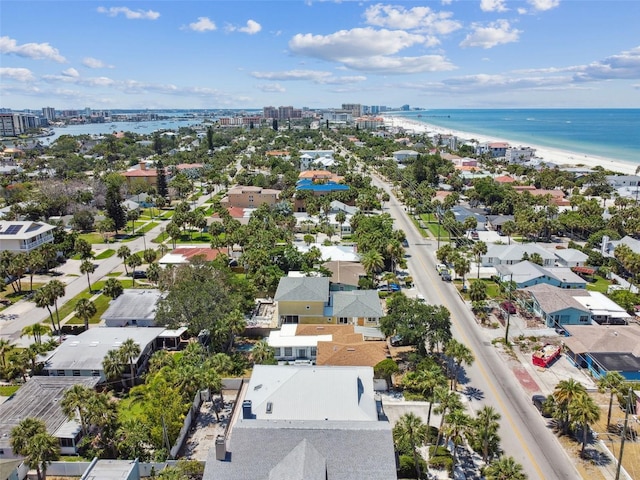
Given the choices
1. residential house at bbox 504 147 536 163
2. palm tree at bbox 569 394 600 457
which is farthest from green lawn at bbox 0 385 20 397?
residential house at bbox 504 147 536 163

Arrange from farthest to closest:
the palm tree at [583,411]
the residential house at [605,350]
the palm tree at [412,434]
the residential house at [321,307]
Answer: the residential house at [321,307] < the residential house at [605,350] < the palm tree at [583,411] < the palm tree at [412,434]

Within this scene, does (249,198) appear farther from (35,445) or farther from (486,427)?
(486,427)

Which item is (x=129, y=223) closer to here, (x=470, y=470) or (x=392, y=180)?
(x=392, y=180)

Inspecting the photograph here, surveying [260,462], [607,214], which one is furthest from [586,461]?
[607,214]

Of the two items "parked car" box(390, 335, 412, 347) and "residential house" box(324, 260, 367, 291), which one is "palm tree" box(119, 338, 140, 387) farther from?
"residential house" box(324, 260, 367, 291)

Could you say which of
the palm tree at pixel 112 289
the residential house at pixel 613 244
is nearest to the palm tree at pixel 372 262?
the palm tree at pixel 112 289

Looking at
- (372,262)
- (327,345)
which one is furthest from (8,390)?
(372,262)

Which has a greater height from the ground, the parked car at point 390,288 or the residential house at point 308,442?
the residential house at point 308,442

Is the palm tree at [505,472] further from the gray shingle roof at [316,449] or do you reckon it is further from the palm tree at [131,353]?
the palm tree at [131,353]
